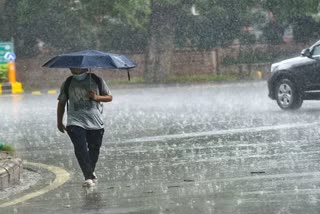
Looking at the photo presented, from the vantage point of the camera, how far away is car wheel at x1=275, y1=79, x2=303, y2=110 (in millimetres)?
21688

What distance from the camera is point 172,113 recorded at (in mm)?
22672

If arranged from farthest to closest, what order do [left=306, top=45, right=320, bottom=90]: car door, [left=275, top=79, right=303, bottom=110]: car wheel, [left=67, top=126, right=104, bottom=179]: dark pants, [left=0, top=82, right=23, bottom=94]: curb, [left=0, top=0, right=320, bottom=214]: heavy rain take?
[left=0, top=82, right=23, bottom=94]: curb → [left=275, top=79, right=303, bottom=110]: car wheel → [left=306, top=45, right=320, bottom=90]: car door → [left=67, top=126, right=104, bottom=179]: dark pants → [left=0, top=0, right=320, bottom=214]: heavy rain

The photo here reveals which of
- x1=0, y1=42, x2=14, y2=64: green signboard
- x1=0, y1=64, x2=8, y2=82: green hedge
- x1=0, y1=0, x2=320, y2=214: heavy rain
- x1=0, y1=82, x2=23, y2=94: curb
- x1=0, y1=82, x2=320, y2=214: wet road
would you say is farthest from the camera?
x1=0, y1=64, x2=8, y2=82: green hedge

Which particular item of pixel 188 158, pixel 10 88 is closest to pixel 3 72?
pixel 10 88

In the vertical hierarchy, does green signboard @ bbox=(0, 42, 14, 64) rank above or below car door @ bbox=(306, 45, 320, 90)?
below

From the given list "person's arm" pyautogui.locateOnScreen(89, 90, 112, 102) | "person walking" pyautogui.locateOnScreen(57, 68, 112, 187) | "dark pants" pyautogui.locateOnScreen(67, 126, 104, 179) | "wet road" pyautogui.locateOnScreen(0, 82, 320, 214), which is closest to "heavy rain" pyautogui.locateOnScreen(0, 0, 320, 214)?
"wet road" pyautogui.locateOnScreen(0, 82, 320, 214)

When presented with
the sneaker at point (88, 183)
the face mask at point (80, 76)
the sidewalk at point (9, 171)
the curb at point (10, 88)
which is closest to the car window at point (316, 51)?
the sidewalk at point (9, 171)

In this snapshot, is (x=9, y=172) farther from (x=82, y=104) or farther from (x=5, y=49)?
(x=5, y=49)

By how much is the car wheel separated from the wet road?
0.24 meters

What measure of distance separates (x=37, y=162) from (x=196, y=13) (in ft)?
104

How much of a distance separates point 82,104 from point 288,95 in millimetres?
11715

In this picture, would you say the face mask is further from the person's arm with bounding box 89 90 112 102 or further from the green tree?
the green tree

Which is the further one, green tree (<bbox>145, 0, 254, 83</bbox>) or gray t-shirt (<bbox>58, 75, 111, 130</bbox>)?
green tree (<bbox>145, 0, 254, 83</bbox>)

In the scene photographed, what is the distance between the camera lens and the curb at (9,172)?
10.6 meters
